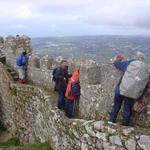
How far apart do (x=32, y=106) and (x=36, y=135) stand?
1352mm

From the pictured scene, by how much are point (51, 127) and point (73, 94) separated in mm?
2264

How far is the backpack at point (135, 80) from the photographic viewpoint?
1452 cm

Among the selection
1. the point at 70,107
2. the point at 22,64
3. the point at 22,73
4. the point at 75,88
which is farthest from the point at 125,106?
the point at 22,73

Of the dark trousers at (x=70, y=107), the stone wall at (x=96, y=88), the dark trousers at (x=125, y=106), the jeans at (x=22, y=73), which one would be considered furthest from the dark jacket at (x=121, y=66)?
the jeans at (x=22, y=73)

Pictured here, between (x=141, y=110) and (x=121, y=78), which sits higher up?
(x=121, y=78)

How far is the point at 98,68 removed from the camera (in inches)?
700

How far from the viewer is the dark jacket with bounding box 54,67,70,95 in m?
19.5

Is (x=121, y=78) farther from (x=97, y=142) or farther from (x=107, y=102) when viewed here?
(x=97, y=142)

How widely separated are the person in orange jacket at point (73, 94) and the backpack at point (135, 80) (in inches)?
137

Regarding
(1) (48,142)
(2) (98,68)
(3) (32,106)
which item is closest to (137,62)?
(2) (98,68)

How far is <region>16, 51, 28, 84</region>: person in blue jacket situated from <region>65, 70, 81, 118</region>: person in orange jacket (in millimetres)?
8439

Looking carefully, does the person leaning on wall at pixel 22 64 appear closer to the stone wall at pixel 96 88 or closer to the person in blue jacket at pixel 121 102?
the stone wall at pixel 96 88

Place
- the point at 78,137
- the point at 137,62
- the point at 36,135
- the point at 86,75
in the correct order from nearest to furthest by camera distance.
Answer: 1. the point at 78,137
2. the point at 137,62
3. the point at 86,75
4. the point at 36,135

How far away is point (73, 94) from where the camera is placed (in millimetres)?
18266
